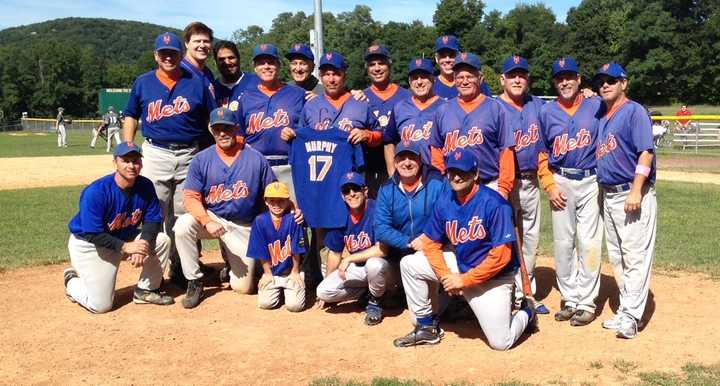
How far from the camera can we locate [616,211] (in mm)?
4754

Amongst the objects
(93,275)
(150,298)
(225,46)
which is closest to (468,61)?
(225,46)

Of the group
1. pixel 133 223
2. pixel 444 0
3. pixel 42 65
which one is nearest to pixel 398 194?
pixel 133 223

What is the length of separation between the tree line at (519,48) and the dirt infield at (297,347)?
164ft

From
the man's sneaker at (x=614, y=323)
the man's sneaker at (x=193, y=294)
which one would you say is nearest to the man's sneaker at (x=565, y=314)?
the man's sneaker at (x=614, y=323)

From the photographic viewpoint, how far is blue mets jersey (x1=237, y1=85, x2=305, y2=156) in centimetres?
582

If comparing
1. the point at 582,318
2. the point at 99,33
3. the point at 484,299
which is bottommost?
the point at 582,318

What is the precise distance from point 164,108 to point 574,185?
3529 millimetres

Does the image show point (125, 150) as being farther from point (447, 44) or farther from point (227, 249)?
point (447, 44)

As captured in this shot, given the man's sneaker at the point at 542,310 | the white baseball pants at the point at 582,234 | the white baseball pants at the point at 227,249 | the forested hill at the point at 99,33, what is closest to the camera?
the white baseball pants at the point at 582,234

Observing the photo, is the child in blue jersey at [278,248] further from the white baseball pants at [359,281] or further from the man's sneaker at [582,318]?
the man's sneaker at [582,318]

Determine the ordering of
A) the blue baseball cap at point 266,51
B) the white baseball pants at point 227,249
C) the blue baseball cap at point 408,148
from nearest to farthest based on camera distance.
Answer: the blue baseball cap at point 408,148 → the white baseball pants at point 227,249 → the blue baseball cap at point 266,51

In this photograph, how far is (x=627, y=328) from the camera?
15.3 feet

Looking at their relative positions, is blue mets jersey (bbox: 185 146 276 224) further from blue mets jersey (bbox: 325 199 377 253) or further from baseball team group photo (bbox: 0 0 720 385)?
blue mets jersey (bbox: 325 199 377 253)

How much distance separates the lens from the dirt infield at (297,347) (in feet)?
13.3
